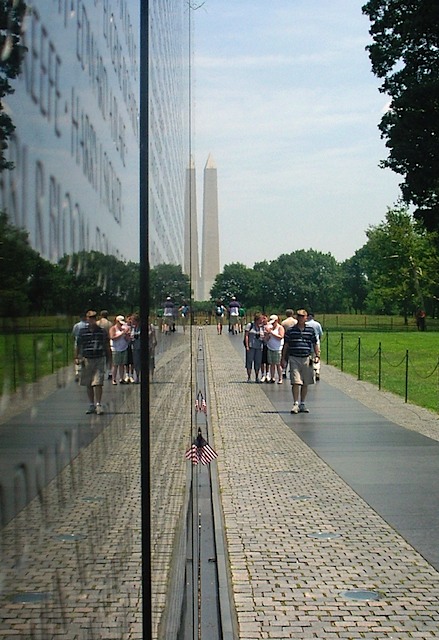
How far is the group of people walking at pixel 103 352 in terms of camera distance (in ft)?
3.09

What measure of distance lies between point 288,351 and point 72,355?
666 inches

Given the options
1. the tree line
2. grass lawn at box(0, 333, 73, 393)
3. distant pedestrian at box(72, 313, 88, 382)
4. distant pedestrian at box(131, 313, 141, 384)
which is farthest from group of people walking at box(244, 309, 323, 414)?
the tree line

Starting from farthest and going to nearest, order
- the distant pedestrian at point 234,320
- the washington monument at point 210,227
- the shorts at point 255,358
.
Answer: the washington monument at point 210,227 < the distant pedestrian at point 234,320 < the shorts at point 255,358

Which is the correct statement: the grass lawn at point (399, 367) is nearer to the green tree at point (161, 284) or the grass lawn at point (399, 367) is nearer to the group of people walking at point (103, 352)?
the green tree at point (161, 284)

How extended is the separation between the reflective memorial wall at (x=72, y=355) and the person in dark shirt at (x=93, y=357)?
2 cm

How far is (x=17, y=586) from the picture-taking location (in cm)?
70

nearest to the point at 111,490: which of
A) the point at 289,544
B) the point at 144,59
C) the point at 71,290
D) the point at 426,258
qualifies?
the point at 71,290

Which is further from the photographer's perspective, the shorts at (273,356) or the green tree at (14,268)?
the shorts at (273,356)

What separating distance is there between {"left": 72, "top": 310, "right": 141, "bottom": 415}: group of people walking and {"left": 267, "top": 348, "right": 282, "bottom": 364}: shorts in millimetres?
23641

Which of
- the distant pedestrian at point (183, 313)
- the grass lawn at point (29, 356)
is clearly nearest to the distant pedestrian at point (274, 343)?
the distant pedestrian at point (183, 313)

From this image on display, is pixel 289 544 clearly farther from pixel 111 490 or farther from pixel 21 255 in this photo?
pixel 21 255

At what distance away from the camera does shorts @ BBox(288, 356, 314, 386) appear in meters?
17.6

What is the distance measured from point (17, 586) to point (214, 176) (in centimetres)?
8073

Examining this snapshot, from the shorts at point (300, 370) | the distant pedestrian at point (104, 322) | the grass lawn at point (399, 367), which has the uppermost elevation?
the distant pedestrian at point (104, 322)
